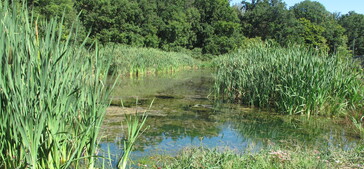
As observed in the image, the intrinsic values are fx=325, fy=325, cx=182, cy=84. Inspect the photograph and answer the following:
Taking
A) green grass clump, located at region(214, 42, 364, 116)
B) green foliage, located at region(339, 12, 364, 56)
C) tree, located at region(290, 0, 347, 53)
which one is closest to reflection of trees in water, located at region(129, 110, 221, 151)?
green grass clump, located at region(214, 42, 364, 116)

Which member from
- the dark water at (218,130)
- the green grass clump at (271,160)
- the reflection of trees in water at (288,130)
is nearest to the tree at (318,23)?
the dark water at (218,130)

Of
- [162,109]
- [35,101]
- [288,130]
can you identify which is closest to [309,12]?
[162,109]

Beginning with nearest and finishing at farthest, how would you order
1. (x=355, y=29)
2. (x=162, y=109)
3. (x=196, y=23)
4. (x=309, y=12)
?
(x=162, y=109) < (x=196, y=23) < (x=309, y=12) < (x=355, y=29)

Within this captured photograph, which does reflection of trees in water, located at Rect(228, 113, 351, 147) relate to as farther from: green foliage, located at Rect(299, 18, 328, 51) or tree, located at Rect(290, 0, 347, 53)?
green foliage, located at Rect(299, 18, 328, 51)

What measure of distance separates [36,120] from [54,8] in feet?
85.3

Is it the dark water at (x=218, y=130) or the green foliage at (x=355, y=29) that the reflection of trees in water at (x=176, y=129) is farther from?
the green foliage at (x=355, y=29)

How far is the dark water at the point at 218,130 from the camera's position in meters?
5.08

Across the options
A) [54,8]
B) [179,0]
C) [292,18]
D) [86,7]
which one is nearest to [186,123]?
[54,8]

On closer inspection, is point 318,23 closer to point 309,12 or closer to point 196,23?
point 309,12

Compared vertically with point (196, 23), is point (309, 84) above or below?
below

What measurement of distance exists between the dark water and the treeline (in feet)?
58.6

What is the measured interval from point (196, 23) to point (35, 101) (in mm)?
42947

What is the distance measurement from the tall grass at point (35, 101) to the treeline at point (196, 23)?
2248 centimetres

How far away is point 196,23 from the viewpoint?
44.3m
